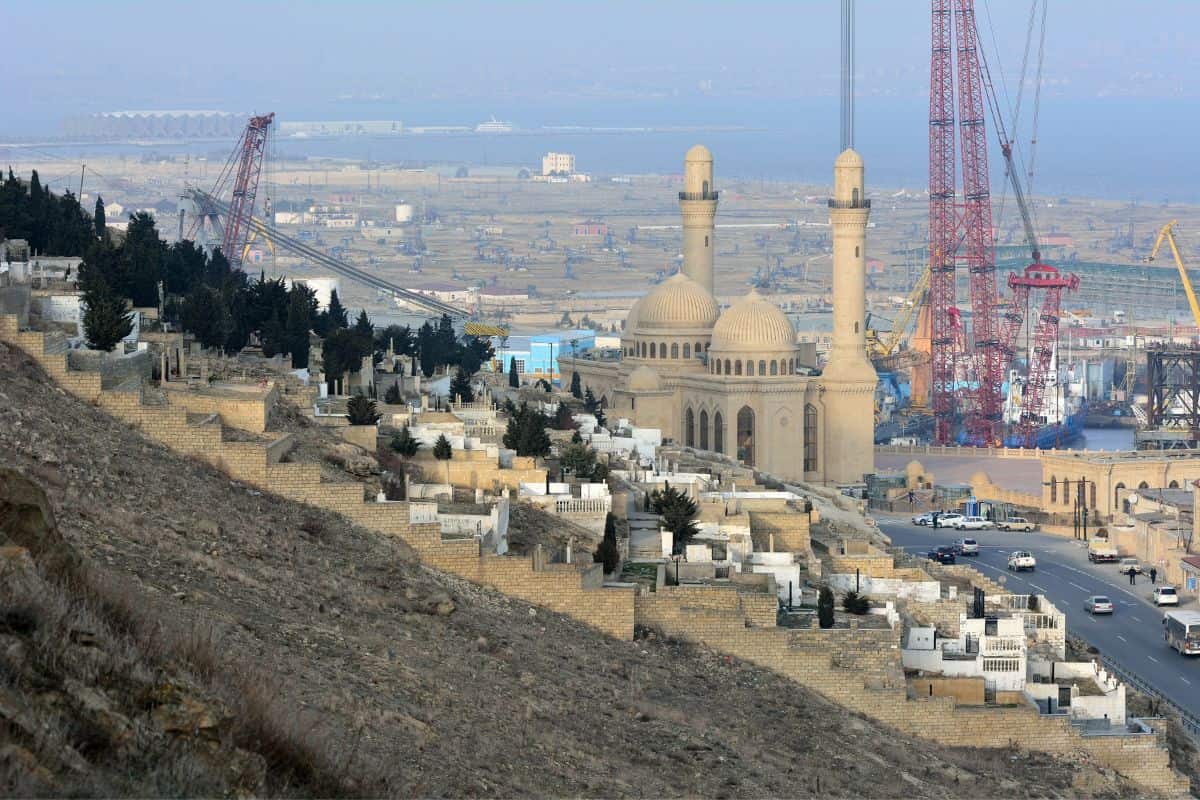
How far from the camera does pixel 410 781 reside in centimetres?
1623

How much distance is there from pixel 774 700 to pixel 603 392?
4441 centimetres

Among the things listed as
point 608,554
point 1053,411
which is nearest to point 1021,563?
point 608,554

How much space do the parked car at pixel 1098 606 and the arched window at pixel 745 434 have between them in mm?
18303

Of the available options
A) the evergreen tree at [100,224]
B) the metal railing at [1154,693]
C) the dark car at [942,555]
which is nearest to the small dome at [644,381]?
the dark car at [942,555]

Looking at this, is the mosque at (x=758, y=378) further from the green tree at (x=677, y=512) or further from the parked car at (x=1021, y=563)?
the green tree at (x=677, y=512)


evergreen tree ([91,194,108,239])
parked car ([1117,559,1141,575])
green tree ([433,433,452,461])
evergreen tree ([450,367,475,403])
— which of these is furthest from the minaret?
green tree ([433,433,452,461])

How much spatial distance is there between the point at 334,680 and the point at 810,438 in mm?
48536

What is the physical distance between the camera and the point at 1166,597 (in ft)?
160

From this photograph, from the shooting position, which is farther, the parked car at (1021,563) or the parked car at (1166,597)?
the parked car at (1021,563)

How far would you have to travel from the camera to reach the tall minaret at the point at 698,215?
73375mm

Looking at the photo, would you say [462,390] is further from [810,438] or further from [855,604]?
[810,438]

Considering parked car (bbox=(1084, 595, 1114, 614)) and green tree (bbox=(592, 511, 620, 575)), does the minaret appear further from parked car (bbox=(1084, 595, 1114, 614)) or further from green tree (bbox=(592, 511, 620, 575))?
green tree (bbox=(592, 511, 620, 575))

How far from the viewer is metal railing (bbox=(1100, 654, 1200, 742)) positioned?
35.2 meters

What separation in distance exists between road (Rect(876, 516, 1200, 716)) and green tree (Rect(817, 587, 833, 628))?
344 inches
